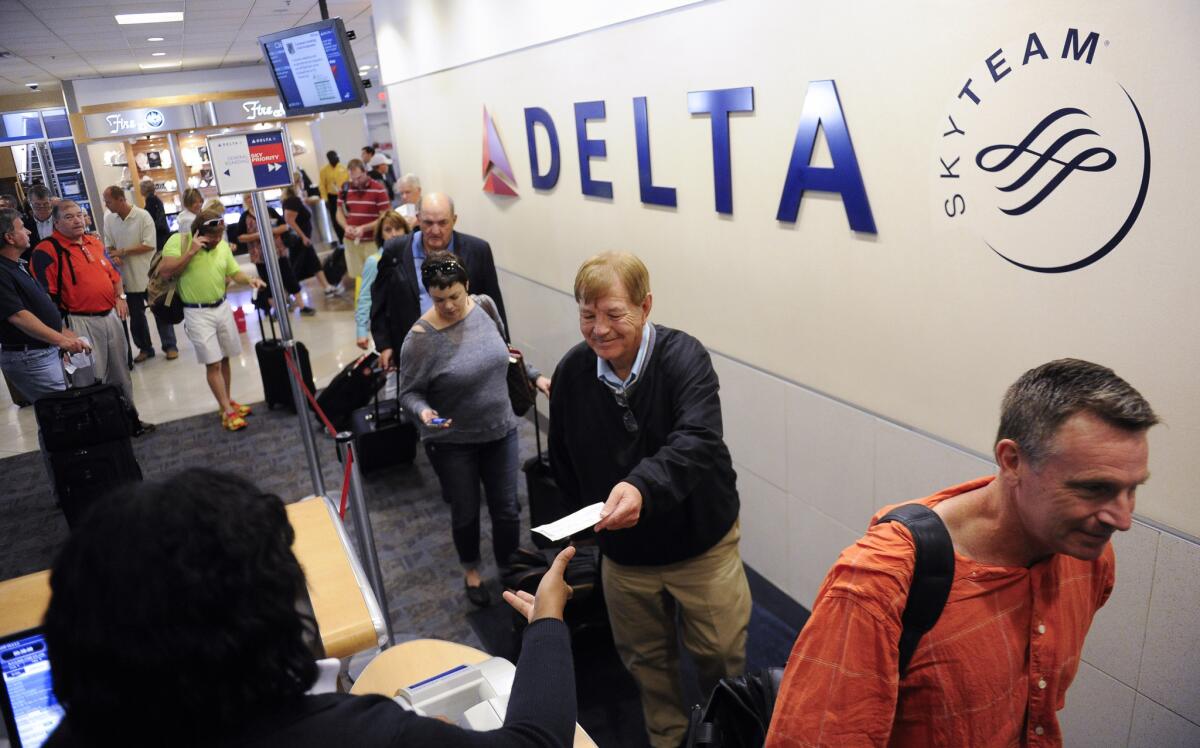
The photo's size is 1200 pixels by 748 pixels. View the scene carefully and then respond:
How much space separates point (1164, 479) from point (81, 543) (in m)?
2.25

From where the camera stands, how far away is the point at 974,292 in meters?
2.45

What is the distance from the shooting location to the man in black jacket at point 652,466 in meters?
2.32

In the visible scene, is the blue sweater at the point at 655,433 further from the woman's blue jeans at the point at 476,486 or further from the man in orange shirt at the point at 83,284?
the man in orange shirt at the point at 83,284

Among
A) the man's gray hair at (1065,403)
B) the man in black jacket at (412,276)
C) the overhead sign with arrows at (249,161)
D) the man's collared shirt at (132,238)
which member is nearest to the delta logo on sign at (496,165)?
the man in black jacket at (412,276)

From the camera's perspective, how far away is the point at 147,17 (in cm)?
919

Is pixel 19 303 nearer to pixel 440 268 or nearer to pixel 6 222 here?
pixel 6 222

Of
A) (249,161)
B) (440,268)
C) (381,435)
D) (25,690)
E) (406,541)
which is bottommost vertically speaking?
(406,541)

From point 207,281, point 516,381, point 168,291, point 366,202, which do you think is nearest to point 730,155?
point 516,381

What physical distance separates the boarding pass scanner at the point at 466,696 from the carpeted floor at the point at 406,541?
1321 mm

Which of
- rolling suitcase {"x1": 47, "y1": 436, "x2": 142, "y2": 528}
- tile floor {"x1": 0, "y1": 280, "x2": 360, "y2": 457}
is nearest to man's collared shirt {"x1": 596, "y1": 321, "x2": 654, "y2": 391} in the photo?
rolling suitcase {"x1": 47, "y1": 436, "x2": 142, "y2": 528}

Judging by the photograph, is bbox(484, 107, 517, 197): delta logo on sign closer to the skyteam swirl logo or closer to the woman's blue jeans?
the woman's blue jeans

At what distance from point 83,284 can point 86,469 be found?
1.49 m

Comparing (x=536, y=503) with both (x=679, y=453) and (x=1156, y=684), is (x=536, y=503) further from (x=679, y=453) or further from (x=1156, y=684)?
(x=1156, y=684)

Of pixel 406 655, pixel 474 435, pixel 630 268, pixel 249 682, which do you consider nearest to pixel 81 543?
pixel 249 682
